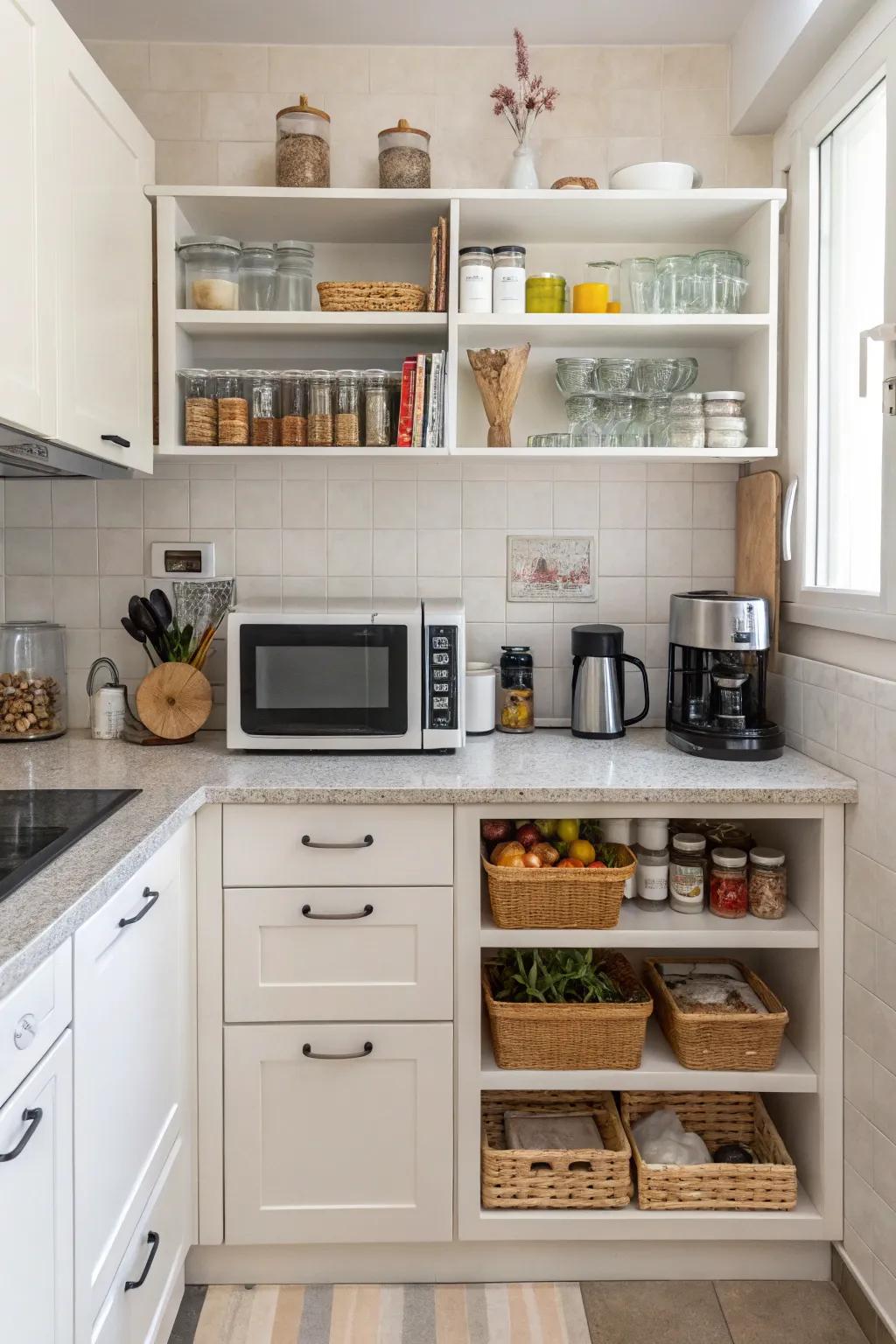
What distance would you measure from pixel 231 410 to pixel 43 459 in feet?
1.82

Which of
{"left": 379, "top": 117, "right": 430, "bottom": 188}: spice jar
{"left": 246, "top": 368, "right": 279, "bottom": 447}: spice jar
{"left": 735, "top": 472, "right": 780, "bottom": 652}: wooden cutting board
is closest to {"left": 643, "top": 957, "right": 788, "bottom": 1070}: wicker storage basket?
{"left": 735, "top": 472, "right": 780, "bottom": 652}: wooden cutting board

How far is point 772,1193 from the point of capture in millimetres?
1902

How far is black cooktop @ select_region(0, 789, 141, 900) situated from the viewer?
1352 millimetres

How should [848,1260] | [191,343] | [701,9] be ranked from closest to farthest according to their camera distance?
[848,1260]
[701,9]
[191,343]

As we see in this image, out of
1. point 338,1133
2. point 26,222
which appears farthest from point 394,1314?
point 26,222

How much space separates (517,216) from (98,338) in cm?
98

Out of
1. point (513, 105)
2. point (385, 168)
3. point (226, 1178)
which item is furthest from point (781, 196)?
point (226, 1178)

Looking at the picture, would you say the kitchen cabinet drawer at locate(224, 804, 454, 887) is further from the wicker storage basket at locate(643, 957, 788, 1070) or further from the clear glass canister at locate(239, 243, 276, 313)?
the clear glass canister at locate(239, 243, 276, 313)

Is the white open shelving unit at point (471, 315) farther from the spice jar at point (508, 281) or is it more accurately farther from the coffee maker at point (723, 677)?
the coffee maker at point (723, 677)

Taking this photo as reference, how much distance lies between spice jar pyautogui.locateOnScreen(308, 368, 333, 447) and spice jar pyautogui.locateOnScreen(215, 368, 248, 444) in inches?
5.8

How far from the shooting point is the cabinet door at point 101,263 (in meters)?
1.73

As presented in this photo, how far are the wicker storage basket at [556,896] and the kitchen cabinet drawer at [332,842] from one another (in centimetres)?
11

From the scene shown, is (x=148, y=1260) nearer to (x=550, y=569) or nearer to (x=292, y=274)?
(x=550, y=569)

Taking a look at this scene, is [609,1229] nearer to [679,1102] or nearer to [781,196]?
[679,1102]
